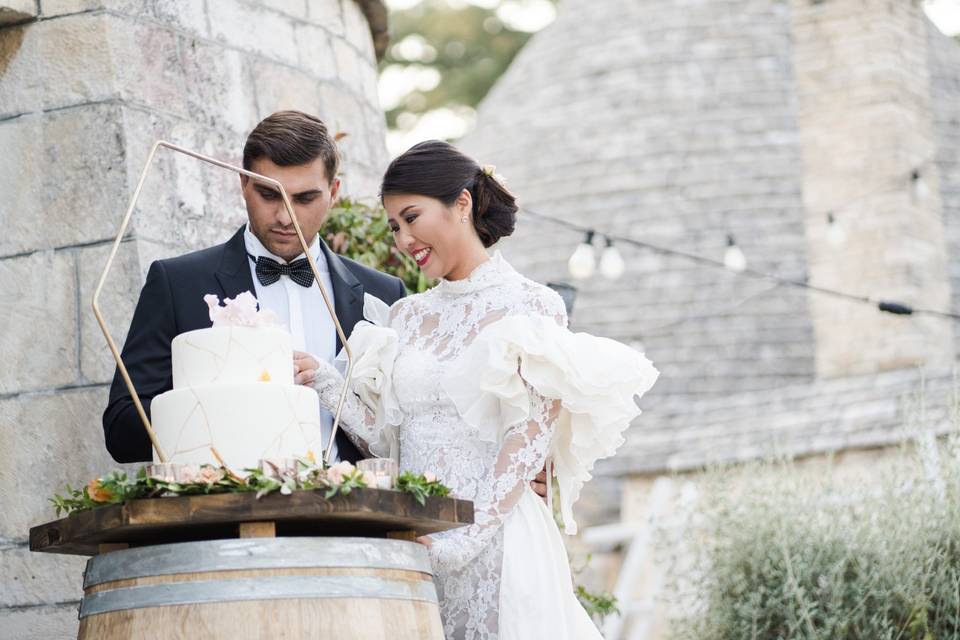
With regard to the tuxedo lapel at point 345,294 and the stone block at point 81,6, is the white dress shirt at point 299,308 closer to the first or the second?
the tuxedo lapel at point 345,294

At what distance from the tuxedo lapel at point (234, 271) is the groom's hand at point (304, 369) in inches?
14.7

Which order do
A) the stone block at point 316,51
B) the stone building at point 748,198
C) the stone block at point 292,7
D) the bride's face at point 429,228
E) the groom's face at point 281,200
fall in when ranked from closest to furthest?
1. the bride's face at point 429,228
2. the groom's face at point 281,200
3. the stone block at point 292,7
4. the stone block at point 316,51
5. the stone building at point 748,198

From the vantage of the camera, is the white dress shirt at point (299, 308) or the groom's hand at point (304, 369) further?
the white dress shirt at point (299, 308)

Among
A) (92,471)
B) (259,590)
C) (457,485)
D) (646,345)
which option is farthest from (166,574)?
(646,345)

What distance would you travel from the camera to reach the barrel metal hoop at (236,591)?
2730 mm

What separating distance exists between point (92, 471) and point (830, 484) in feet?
12.0

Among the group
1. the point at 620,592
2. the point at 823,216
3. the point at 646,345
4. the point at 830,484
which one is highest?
the point at 823,216

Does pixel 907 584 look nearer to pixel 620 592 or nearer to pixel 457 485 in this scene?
pixel 457 485

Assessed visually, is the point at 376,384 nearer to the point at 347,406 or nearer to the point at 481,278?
the point at 347,406

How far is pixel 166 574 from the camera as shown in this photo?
276 cm

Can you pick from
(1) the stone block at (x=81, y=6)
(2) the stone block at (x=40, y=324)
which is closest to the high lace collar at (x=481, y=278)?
(2) the stone block at (x=40, y=324)

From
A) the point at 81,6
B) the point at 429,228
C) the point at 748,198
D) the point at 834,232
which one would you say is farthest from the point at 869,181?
the point at 429,228

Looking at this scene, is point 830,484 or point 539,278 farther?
point 539,278

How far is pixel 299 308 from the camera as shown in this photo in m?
4.00
